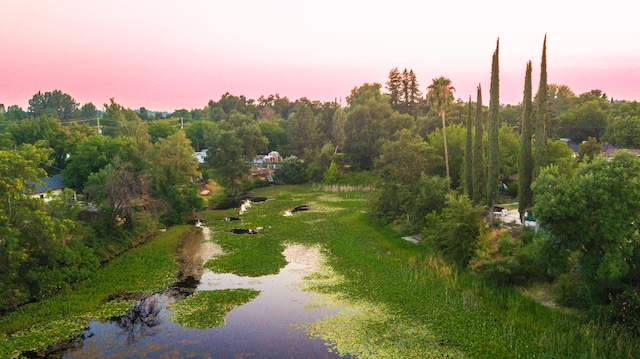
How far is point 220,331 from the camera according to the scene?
19.0 metres

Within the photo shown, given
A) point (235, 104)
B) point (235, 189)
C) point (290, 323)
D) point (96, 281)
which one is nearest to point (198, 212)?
point (235, 189)

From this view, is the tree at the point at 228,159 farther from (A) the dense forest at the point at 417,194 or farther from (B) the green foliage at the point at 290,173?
(B) the green foliage at the point at 290,173

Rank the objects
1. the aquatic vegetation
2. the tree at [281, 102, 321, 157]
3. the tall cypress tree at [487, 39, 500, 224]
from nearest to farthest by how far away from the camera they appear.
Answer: the aquatic vegetation → the tall cypress tree at [487, 39, 500, 224] → the tree at [281, 102, 321, 157]

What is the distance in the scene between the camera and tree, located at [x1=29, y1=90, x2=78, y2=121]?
127438mm

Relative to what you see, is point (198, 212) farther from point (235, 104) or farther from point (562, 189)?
point (235, 104)

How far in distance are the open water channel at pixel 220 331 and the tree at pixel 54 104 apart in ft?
418

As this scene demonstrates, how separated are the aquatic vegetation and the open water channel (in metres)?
0.38

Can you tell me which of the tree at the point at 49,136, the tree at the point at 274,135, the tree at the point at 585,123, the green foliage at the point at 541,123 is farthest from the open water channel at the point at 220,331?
the tree at the point at 585,123

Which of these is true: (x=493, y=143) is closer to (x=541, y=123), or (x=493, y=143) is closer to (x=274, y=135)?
(x=541, y=123)

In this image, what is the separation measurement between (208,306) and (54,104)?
13338cm

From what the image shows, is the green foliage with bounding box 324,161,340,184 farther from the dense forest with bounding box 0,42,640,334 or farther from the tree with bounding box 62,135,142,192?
the tree with bounding box 62,135,142,192

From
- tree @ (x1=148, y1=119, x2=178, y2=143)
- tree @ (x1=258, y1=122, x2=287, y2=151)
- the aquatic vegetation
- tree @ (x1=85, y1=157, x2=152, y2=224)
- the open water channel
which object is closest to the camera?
the open water channel

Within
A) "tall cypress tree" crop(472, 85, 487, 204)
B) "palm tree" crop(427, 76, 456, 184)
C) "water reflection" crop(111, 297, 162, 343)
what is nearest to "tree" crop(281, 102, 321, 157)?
"palm tree" crop(427, 76, 456, 184)

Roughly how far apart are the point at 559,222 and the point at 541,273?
208 inches
